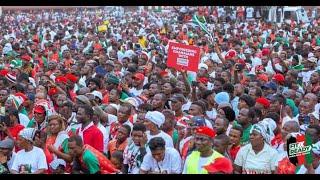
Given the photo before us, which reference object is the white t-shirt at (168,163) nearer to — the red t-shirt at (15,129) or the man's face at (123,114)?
the man's face at (123,114)

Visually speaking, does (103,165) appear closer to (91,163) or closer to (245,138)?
(91,163)

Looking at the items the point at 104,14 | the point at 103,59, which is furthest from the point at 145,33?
the point at 104,14

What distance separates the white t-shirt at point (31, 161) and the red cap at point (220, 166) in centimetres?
156

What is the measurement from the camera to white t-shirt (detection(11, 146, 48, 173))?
A: 19.0ft

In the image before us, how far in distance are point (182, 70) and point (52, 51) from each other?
24.2ft

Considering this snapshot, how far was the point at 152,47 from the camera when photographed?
16.5 meters

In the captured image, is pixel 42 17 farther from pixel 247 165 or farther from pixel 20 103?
pixel 247 165

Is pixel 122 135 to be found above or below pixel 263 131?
below

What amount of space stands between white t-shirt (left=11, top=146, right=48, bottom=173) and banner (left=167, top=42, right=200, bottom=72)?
159 inches

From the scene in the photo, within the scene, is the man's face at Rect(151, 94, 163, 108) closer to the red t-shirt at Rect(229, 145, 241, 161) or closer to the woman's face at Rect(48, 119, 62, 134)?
the woman's face at Rect(48, 119, 62, 134)

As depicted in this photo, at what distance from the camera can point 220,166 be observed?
5184 mm

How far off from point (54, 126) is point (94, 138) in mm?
418

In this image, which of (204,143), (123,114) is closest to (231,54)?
(123,114)

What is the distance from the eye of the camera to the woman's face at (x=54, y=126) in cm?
634
